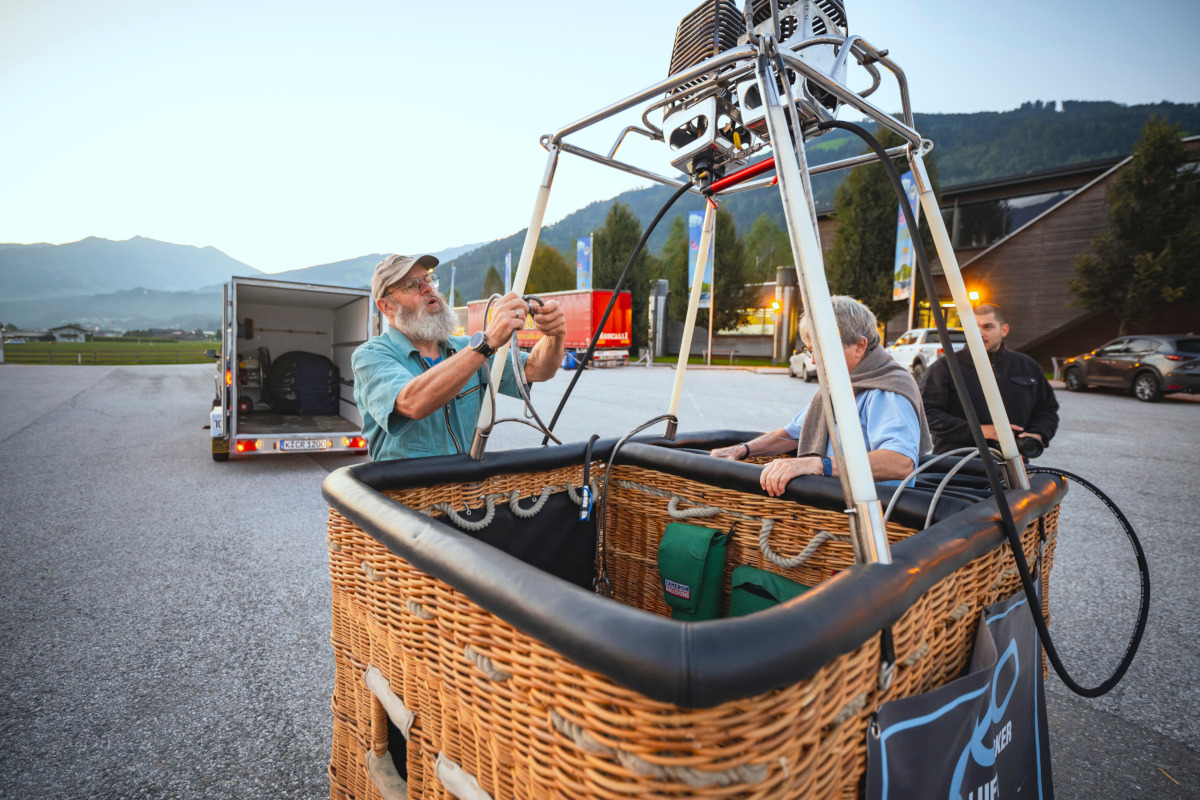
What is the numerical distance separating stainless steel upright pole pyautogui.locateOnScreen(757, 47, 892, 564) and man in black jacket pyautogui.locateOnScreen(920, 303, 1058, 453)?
299 cm

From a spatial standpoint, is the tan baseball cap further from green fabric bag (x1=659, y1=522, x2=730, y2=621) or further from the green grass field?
the green grass field

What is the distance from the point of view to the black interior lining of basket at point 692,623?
0.64 meters

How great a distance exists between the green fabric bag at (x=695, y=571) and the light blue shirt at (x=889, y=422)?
23.8 inches

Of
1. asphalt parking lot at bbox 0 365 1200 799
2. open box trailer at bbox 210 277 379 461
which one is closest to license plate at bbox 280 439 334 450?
open box trailer at bbox 210 277 379 461

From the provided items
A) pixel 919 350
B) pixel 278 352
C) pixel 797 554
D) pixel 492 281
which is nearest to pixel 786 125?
pixel 797 554

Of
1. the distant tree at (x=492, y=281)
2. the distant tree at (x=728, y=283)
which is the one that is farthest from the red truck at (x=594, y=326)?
the distant tree at (x=492, y=281)

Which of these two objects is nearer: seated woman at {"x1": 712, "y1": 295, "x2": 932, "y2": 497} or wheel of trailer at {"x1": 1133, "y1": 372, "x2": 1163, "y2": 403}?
seated woman at {"x1": 712, "y1": 295, "x2": 932, "y2": 497}

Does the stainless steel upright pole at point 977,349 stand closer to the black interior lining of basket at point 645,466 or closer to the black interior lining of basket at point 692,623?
the black interior lining of basket at point 645,466

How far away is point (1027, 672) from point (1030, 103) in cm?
20435

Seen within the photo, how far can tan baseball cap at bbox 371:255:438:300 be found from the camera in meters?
2.28

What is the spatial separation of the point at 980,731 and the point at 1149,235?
23.9 meters

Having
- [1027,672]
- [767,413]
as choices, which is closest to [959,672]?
[1027,672]

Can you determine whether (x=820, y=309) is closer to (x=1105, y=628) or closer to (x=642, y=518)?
(x=642, y=518)

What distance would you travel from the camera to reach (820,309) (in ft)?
3.40
